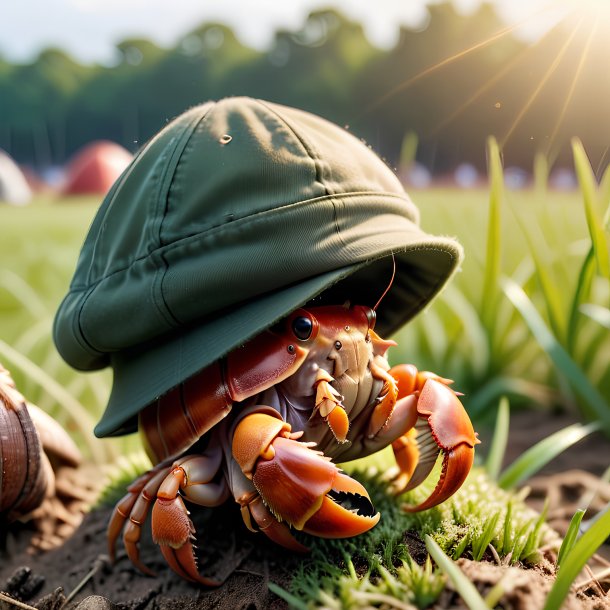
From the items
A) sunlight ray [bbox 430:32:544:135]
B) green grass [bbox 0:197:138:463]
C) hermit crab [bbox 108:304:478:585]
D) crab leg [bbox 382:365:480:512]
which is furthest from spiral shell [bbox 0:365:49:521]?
sunlight ray [bbox 430:32:544:135]

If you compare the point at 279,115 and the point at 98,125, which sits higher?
the point at 279,115

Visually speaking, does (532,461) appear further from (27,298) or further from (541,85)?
(27,298)

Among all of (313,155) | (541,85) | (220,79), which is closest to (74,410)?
(313,155)

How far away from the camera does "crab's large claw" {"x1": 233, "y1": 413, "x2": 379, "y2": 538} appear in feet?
3.90

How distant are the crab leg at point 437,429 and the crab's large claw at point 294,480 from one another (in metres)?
0.21

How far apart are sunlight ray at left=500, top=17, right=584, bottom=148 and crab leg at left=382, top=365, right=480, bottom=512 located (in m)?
0.76

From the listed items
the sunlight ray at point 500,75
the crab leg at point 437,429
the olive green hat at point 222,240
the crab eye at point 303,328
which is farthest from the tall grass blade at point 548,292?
the crab eye at point 303,328

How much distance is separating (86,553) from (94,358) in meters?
0.62

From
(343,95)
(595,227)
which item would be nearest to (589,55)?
(595,227)

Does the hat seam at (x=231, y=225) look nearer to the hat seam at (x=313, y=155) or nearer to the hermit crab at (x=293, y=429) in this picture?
the hat seam at (x=313, y=155)

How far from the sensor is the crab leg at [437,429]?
136cm

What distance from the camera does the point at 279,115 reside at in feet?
4.95

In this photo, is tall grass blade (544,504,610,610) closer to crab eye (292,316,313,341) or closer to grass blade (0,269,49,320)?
crab eye (292,316,313,341)

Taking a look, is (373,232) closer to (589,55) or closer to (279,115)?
(279,115)
